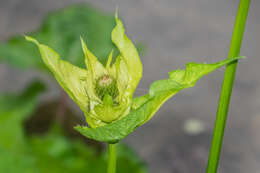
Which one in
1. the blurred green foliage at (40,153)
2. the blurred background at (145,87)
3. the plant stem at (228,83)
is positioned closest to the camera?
the plant stem at (228,83)

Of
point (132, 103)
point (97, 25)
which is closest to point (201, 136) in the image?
point (97, 25)

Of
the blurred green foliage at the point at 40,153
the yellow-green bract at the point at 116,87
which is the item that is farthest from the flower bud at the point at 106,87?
the blurred green foliage at the point at 40,153

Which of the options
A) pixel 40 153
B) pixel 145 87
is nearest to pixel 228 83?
pixel 40 153

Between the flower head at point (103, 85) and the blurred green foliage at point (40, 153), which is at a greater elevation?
the flower head at point (103, 85)

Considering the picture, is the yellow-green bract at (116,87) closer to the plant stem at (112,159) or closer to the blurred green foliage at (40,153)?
the plant stem at (112,159)

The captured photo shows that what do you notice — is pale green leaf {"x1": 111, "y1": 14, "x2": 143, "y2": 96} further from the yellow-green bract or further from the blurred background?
the blurred background

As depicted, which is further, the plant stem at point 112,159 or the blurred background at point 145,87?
the blurred background at point 145,87

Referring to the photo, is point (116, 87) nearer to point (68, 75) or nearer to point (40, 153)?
point (68, 75)
